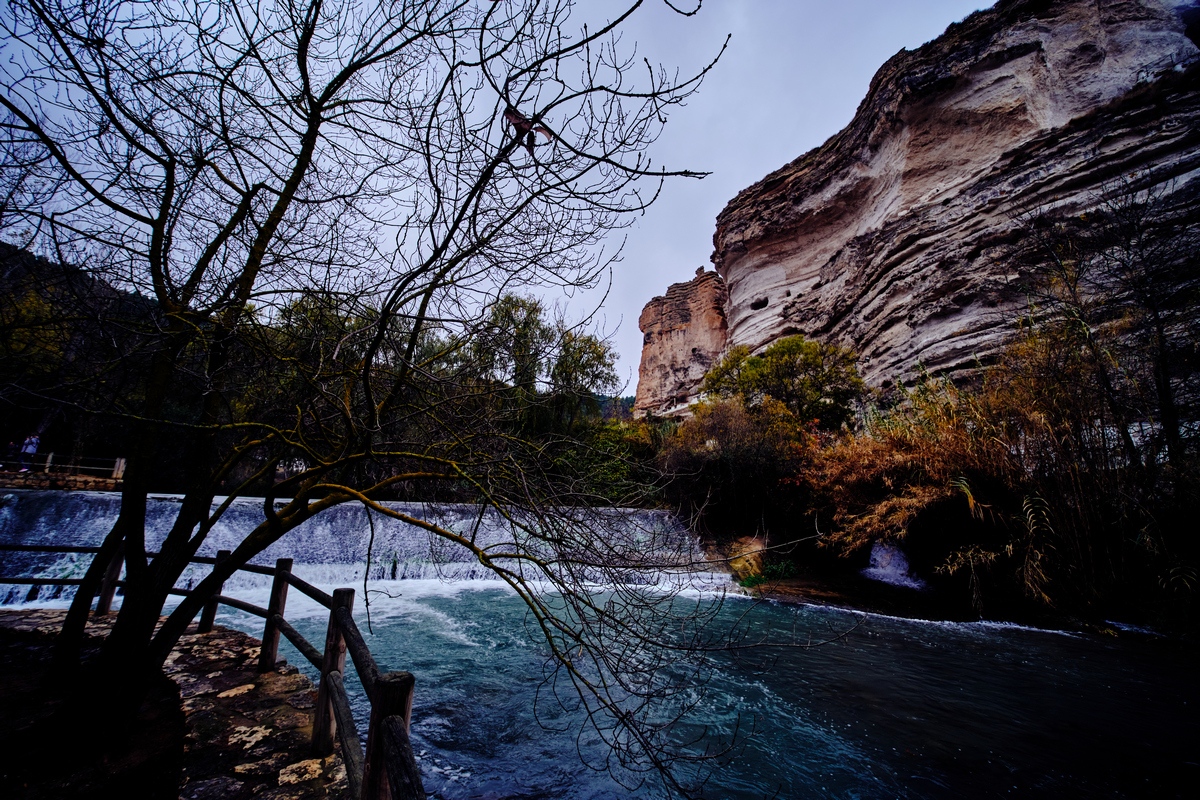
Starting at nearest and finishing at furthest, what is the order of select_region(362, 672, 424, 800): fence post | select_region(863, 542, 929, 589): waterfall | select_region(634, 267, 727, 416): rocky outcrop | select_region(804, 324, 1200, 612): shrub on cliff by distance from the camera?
select_region(362, 672, 424, 800): fence post < select_region(804, 324, 1200, 612): shrub on cliff < select_region(863, 542, 929, 589): waterfall < select_region(634, 267, 727, 416): rocky outcrop

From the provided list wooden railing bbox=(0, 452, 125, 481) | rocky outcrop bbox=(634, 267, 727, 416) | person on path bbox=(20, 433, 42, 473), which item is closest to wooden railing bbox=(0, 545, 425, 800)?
person on path bbox=(20, 433, 42, 473)

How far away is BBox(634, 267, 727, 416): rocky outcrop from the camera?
105 ft

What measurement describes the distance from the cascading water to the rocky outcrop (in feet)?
81.4


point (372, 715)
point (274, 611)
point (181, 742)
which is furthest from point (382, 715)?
point (274, 611)

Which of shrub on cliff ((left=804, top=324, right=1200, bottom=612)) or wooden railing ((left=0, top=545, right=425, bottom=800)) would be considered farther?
shrub on cliff ((left=804, top=324, right=1200, bottom=612))

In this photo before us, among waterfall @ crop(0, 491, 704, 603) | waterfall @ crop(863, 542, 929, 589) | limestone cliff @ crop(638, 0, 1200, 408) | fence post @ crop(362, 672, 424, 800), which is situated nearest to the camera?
fence post @ crop(362, 672, 424, 800)

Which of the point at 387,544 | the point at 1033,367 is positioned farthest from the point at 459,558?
the point at 1033,367

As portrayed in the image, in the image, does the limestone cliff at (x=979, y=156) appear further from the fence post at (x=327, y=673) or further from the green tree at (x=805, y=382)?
the fence post at (x=327, y=673)

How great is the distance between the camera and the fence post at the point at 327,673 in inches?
91.0

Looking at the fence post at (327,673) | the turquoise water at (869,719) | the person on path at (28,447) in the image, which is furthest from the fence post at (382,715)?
the person on path at (28,447)

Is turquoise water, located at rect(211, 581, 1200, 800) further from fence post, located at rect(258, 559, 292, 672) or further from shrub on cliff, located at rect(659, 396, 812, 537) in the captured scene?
shrub on cliff, located at rect(659, 396, 812, 537)

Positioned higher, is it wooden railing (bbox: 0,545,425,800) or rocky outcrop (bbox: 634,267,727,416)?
rocky outcrop (bbox: 634,267,727,416)

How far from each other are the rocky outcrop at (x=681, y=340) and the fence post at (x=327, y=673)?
2845 centimetres

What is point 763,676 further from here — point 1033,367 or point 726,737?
point 1033,367
